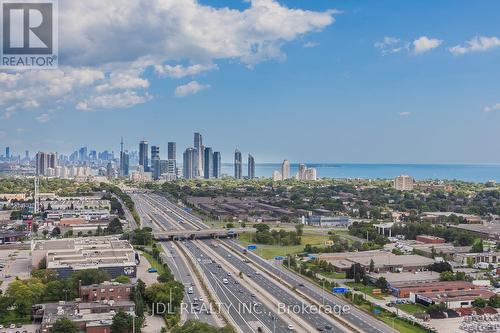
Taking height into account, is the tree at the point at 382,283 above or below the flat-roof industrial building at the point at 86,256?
below

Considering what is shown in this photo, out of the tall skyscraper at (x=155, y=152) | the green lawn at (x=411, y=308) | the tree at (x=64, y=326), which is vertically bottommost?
the green lawn at (x=411, y=308)

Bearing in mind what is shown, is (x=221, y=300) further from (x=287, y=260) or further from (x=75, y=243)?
(x=75, y=243)

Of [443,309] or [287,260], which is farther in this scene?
[287,260]

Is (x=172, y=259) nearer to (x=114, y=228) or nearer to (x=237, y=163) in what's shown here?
(x=114, y=228)

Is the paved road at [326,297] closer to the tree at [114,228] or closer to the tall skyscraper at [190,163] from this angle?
the tree at [114,228]

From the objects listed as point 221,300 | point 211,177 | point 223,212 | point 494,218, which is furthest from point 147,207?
point 211,177

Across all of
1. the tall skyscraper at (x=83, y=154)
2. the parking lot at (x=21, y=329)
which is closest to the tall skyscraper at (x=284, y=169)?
the parking lot at (x=21, y=329)

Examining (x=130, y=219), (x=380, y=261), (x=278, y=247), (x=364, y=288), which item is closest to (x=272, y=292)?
(x=364, y=288)
